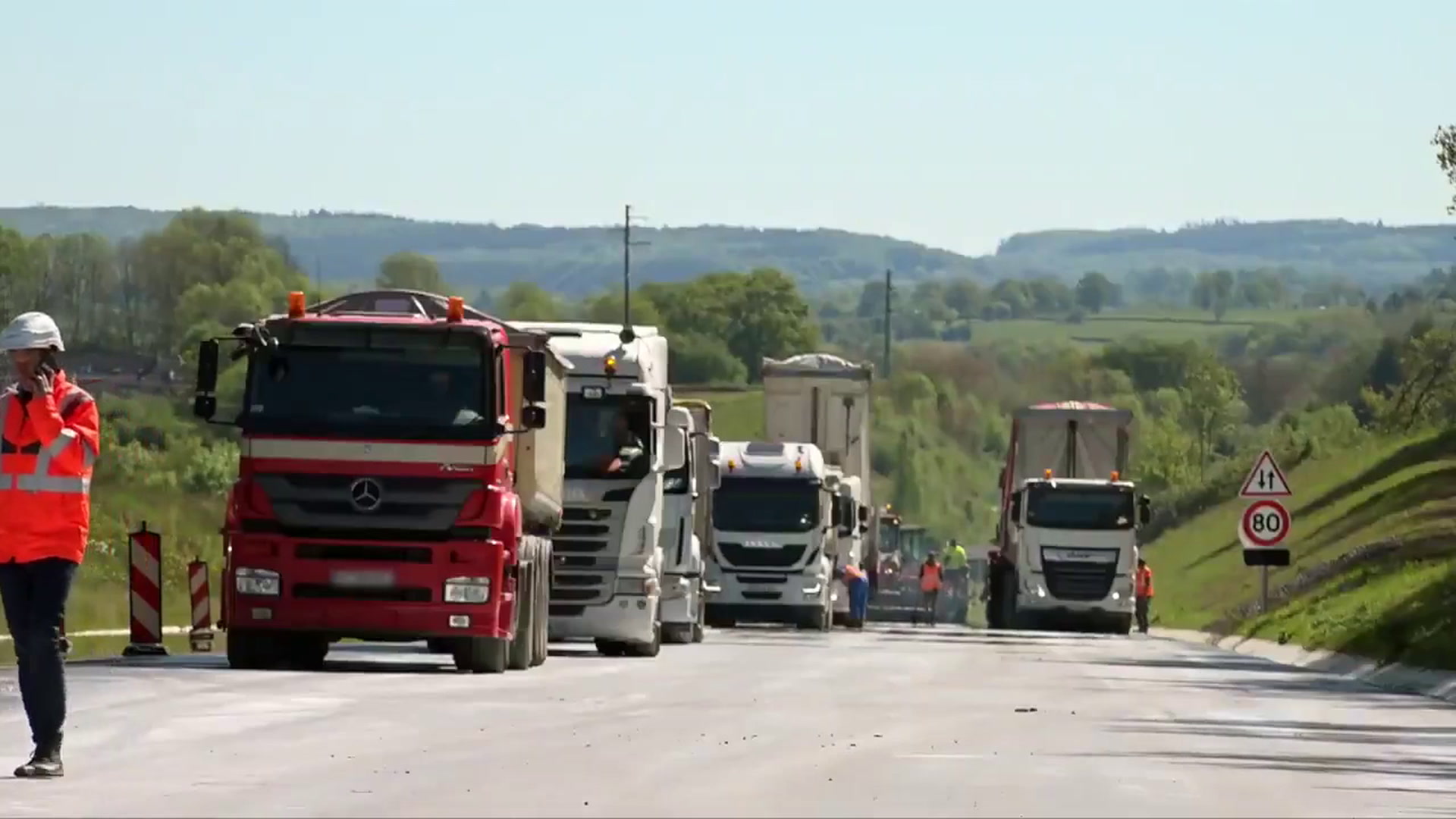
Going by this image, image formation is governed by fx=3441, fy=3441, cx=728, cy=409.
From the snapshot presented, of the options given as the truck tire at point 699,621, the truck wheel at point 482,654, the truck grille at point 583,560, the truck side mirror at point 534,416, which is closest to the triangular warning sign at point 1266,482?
the truck tire at point 699,621

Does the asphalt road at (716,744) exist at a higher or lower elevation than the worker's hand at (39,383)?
lower

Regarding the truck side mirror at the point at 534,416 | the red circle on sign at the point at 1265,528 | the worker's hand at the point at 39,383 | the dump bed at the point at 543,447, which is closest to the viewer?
the worker's hand at the point at 39,383

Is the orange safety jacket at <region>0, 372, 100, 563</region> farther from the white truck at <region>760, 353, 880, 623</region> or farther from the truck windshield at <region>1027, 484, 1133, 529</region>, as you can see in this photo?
the white truck at <region>760, 353, 880, 623</region>

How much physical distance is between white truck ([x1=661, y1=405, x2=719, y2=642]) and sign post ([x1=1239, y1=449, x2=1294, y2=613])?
1039 cm

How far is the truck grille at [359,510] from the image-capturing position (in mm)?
27141

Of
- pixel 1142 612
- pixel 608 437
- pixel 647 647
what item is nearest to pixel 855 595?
pixel 1142 612

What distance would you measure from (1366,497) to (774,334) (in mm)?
121718

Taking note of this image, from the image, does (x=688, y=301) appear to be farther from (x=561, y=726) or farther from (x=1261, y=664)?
(x=561, y=726)

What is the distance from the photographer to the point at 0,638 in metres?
42.3

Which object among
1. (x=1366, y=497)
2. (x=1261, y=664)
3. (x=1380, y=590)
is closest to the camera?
(x=1261, y=664)

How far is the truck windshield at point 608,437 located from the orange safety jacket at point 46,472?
17832 mm

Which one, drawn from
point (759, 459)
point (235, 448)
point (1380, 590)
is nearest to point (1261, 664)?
point (1380, 590)

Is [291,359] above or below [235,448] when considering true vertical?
above

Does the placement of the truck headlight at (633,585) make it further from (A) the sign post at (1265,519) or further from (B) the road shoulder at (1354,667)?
(A) the sign post at (1265,519)
